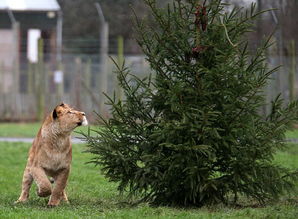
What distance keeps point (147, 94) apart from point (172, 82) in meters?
0.36

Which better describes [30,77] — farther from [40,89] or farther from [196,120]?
[196,120]

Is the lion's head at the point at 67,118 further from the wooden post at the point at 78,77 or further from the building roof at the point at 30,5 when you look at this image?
the building roof at the point at 30,5

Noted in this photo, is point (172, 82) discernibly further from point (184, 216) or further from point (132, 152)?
point (184, 216)

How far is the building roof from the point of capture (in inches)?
1208

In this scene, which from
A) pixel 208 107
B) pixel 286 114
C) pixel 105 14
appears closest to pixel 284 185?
pixel 286 114

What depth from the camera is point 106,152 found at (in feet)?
29.2

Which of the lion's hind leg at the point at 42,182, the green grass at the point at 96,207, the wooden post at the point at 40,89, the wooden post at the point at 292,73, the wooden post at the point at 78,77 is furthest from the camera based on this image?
the wooden post at the point at 40,89

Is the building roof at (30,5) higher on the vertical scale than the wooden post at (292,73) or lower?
higher

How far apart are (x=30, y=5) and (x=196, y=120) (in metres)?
24.1

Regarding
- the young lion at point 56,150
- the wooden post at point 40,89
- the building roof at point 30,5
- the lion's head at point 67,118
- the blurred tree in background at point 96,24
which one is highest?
the building roof at point 30,5

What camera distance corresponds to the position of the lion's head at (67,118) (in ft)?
30.0

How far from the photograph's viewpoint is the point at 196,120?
8.47 meters

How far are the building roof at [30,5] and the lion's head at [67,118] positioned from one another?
21428mm

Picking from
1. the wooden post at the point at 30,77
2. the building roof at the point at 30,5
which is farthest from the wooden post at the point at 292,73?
the building roof at the point at 30,5
